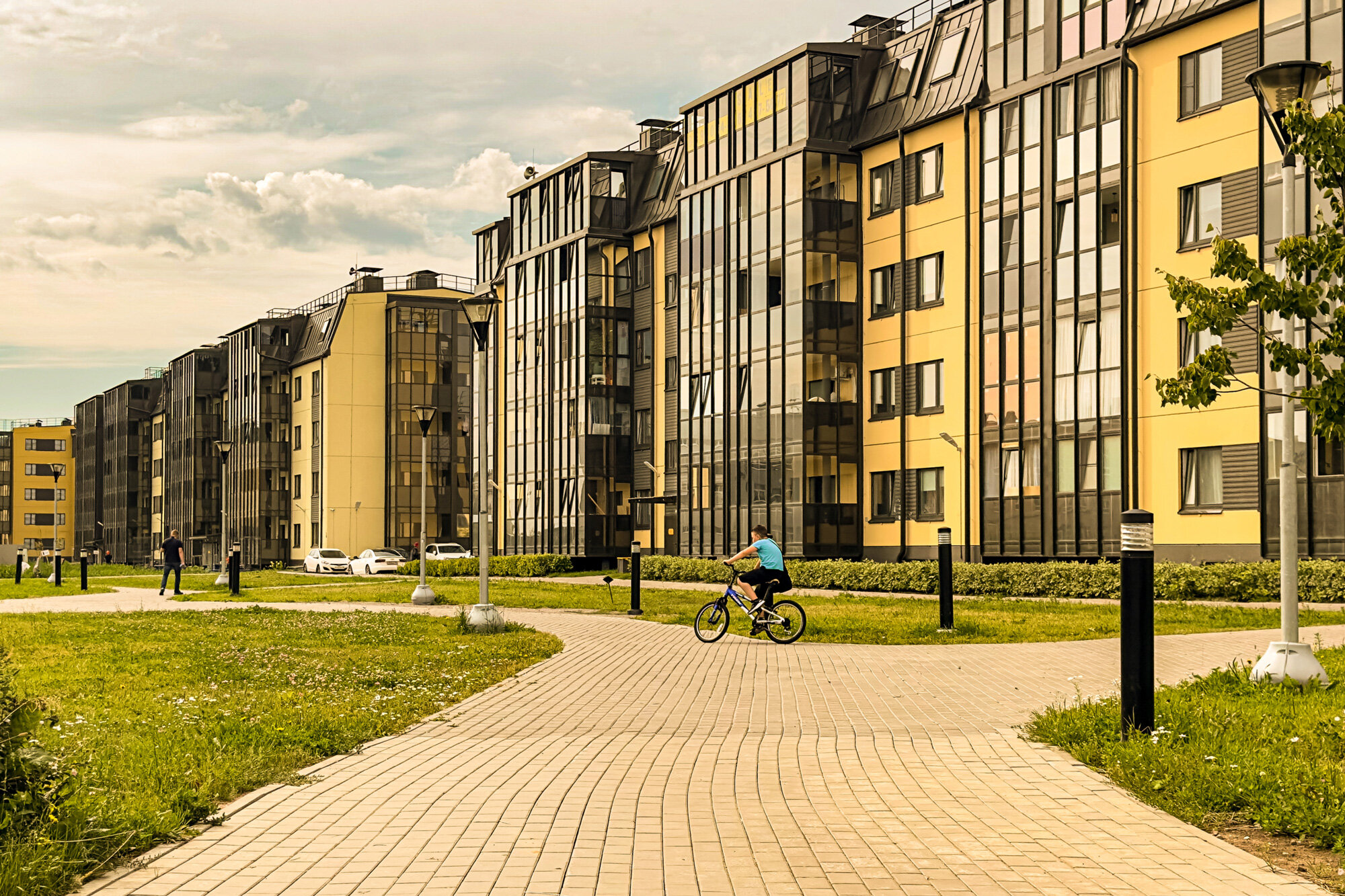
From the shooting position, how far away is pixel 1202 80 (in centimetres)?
3153

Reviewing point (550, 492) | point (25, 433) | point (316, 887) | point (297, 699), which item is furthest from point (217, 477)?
point (316, 887)

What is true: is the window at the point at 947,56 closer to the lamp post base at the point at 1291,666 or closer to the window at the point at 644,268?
the window at the point at 644,268

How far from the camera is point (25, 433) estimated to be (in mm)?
162125

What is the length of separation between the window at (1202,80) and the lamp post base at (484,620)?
827 inches

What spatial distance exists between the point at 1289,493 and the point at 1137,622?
3.66 meters

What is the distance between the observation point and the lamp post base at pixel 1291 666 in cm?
1127

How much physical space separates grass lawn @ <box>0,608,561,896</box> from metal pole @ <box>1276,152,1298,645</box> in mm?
7337

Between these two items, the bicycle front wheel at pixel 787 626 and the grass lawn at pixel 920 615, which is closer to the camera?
the bicycle front wheel at pixel 787 626

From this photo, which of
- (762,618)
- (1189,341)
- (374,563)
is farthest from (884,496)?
(374,563)

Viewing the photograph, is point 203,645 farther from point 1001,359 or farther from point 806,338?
point 806,338

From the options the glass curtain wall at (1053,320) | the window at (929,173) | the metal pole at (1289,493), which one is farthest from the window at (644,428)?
the metal pole at (1289,493)

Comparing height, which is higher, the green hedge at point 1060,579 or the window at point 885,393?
the window at point 885,393

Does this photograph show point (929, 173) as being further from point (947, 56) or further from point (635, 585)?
point (635, 585)

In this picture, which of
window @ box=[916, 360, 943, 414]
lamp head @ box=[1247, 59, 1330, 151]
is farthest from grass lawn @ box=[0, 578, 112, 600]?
lamp head @ box=[1247, 59, 1330, 151]
